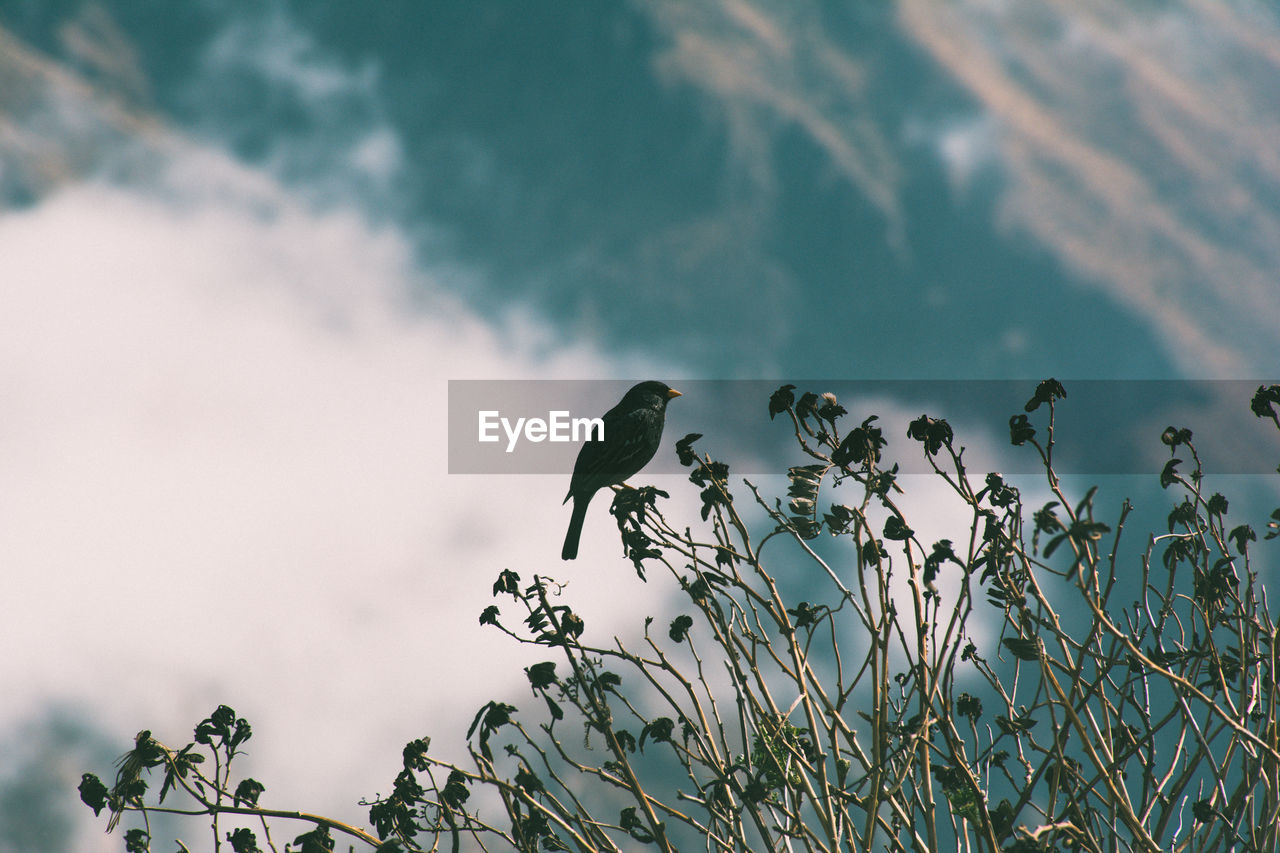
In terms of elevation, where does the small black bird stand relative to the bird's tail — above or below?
above

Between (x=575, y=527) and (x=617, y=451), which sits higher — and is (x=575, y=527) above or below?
below

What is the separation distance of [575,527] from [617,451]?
55 centimetres

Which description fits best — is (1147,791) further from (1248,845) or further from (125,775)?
(125,775)

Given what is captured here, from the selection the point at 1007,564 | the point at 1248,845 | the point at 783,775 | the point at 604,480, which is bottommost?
the point at 1248,845

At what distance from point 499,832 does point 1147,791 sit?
3.10 meters

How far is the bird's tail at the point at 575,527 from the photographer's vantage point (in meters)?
5.51

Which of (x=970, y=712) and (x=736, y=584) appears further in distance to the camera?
(x=970, y=712)

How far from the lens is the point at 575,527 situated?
5.57 meters

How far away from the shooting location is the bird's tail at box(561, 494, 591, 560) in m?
5.51

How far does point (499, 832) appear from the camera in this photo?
442cm

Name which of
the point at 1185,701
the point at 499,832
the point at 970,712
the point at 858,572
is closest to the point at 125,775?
the point at 499,832

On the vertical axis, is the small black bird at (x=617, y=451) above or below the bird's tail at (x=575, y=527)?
above

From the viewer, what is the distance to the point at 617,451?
225 inches

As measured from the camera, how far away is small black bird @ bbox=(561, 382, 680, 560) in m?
5.61
